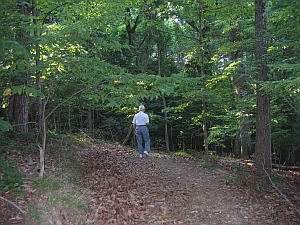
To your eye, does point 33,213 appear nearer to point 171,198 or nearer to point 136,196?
point 136,196

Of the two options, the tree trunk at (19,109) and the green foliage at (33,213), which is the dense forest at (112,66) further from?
the green foliage at (33,213)

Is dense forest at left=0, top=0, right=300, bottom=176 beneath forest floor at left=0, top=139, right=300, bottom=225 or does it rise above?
above

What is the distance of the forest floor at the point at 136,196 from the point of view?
4879 mm

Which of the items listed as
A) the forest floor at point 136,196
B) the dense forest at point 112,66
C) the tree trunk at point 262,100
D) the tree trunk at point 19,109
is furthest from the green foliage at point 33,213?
the tree trunk at point 262,100

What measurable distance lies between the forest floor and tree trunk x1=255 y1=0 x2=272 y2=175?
2.71ft

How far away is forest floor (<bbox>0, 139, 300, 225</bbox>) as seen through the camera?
4.88 m

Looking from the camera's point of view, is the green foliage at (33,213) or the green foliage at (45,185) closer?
the green foliage at (33,213)

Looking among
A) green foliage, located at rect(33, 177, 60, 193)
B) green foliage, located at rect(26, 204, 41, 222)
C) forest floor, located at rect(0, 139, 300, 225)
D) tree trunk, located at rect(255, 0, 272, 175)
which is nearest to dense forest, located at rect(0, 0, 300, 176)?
tree trunk, located at rect(255, 0, 272, 175)

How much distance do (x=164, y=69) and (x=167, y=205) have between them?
13.2 meters

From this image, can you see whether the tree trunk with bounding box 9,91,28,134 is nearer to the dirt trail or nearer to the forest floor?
the forest floor

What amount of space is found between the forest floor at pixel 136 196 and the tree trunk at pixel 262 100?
83 cm

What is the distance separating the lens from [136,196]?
244 inches

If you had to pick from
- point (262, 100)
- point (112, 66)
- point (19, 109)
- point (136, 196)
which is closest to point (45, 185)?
point (136, 196)

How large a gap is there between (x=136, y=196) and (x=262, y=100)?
173 inches
